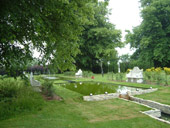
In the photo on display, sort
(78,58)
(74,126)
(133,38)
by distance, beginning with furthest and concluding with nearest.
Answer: (133,38)
(78,58)
(74,126)

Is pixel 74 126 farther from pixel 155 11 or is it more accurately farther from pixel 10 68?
pixel 155 11

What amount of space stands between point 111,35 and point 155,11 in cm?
872

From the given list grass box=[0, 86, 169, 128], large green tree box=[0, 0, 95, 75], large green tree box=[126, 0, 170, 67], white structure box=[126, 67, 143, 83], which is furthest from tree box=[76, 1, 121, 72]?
grass box=[0, 86, 169, 128]

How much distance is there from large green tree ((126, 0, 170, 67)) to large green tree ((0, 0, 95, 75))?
21.0 metres

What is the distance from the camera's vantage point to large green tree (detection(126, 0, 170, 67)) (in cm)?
2373

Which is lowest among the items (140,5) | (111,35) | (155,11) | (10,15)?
(10,15)

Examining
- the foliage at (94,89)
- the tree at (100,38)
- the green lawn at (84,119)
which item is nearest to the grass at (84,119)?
the green lawn at (84,119)

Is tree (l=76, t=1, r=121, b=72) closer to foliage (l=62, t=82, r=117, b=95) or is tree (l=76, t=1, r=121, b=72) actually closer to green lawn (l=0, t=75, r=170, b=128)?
foliage (l=62, t=82, r=117, b=95)

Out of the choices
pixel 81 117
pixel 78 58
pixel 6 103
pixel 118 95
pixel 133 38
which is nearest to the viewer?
pixel 81 117

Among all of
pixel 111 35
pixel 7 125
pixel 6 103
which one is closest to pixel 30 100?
pixel 6 103

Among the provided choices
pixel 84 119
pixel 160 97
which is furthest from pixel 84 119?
pixel 160 97

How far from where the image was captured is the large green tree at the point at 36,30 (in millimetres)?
3697

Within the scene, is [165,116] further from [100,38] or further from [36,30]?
[100,38]

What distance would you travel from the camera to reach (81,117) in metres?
4.62
